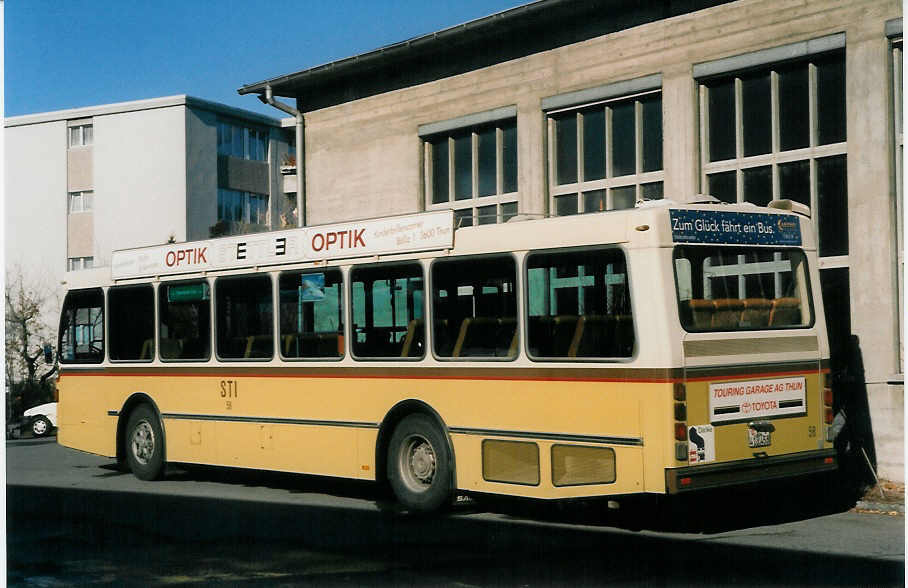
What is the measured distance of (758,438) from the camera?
34.0 ft

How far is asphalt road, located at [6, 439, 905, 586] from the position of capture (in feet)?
28.2

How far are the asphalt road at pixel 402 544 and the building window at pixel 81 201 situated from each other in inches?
1746

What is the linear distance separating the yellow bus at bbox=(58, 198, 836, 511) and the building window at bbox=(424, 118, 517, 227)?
5265 millimetres

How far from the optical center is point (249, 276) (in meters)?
14.1

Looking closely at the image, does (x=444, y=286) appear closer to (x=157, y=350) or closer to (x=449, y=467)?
(x=449, y=467)

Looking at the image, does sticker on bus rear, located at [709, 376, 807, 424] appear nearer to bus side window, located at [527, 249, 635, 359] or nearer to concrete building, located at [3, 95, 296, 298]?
bus side window, located at [527, 249, 635, 359]

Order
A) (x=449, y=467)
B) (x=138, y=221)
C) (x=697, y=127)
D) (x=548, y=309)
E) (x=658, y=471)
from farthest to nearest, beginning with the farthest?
1. (x=138, y=221)
2. (x=697, y=127)
3. (x=449, y=467)
4. (x=548, y=309)
5. (x=658, y=471)

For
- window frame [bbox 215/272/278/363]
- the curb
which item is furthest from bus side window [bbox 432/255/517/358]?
the curb

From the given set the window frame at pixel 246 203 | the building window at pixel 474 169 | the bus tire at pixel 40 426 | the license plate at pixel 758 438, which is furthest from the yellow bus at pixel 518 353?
the window frame at pixel 246 203

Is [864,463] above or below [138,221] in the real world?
below

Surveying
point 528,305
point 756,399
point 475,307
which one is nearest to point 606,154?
point 475,307

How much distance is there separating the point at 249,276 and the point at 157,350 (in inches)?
82.1

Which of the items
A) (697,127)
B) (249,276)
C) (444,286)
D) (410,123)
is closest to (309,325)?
(249,276)

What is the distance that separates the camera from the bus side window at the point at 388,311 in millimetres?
12000
